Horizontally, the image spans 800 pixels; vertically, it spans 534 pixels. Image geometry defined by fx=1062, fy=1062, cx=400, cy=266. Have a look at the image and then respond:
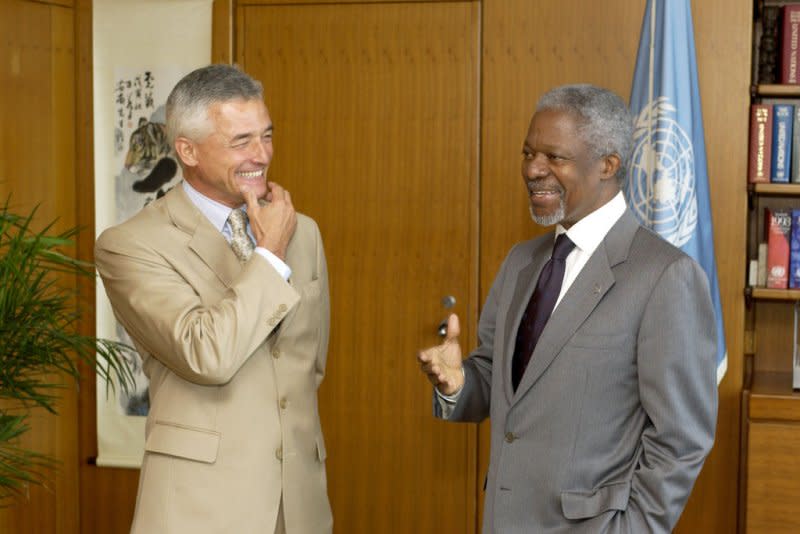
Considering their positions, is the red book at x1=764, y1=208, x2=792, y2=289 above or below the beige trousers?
above

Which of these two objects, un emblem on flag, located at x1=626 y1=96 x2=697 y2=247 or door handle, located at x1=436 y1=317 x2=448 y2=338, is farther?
door handle, located at x1=436 y1=317 x2=448 y2=338

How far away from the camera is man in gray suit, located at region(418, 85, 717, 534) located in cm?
199

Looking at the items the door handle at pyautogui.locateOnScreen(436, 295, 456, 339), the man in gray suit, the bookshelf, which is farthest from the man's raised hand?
the door handle at pyautogui.locateOnScreen(436, 295, 456, 339)

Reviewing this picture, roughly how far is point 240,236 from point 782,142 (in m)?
2.38

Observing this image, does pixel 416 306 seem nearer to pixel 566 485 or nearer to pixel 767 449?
pixel 767 449

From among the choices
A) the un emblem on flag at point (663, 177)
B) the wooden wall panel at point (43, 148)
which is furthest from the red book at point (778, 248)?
the wooden wall panel at point (43, 148)

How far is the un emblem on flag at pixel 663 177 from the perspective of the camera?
358cm

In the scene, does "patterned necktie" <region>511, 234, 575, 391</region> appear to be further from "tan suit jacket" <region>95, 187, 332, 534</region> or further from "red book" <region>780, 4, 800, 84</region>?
"red book" <region>780, 4, 800, 84</region>

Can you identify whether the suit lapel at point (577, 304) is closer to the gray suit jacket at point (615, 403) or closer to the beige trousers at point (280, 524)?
the gray suit jacket at point (615, 403)

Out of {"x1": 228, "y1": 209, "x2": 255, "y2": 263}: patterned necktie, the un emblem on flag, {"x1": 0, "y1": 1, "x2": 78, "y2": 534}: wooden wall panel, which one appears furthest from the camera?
{"x1": 0, "y1": 1, "x2": 78, "y2": 534}: wooden wall panel

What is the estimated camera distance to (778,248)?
3846 millimetres

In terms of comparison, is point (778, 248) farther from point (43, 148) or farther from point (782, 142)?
point (43, 148)

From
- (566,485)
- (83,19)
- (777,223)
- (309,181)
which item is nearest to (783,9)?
(777,223)

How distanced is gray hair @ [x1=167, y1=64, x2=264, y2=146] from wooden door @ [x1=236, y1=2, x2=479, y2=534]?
2039 mm
